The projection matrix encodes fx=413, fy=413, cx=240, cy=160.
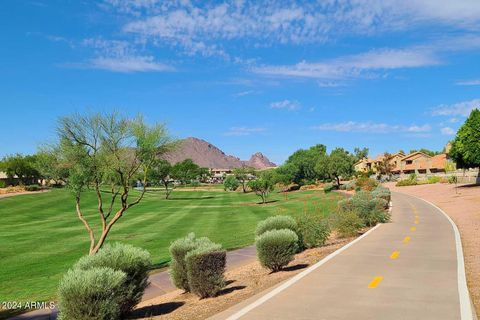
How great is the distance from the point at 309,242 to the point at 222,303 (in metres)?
8.74

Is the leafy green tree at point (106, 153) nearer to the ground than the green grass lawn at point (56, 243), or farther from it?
farther from it

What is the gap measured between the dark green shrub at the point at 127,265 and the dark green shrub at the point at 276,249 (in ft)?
13.5

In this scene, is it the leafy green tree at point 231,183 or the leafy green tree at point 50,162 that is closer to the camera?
the leafy green tree at point 50,162

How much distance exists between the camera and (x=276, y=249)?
13188 millimetres

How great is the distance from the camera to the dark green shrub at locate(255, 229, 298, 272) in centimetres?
1320

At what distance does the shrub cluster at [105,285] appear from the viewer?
8.02 m

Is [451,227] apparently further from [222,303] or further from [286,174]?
[286,174]

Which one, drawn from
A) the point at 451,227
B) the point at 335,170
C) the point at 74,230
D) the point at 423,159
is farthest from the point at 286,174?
the point at 451,227

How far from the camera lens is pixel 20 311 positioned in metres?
12.0

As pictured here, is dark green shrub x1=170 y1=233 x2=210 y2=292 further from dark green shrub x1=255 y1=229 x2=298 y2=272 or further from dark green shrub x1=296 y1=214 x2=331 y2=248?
dark green shrub x1=296 y1=214 x2=331 y2=248

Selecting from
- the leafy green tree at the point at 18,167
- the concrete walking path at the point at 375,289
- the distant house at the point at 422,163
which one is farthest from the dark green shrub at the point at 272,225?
the distant house at the point at 422,163

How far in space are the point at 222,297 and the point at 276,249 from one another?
3133mm

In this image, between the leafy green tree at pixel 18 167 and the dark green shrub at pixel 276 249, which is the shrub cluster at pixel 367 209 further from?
the leafy green tree at pixel 18 167

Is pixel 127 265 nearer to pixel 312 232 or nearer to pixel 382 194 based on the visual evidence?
pixel 312 232
